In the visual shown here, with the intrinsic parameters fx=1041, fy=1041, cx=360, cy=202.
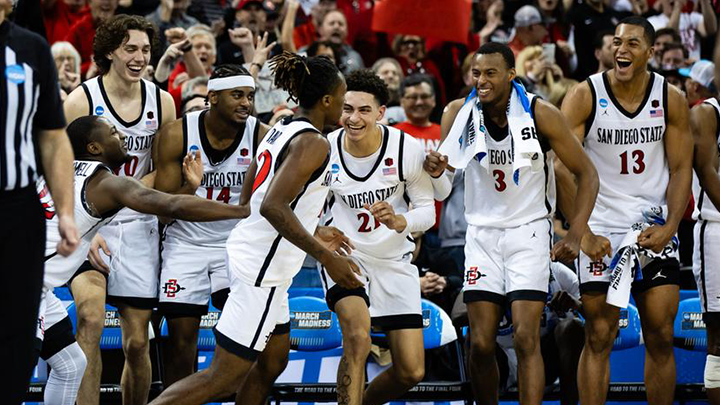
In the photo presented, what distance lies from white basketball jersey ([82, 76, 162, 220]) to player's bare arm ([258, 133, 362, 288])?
170cm

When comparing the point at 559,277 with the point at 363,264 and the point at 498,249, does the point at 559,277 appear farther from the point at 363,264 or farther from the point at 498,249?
the point at 363,264

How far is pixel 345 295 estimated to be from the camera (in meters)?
6.18

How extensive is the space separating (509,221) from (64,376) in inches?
109

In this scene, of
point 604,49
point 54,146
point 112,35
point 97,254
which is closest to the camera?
point 54,146

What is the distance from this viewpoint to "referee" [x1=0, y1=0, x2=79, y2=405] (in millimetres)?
3965

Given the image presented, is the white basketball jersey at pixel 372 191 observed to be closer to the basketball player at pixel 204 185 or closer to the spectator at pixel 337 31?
the basketball player at pixel 204 185

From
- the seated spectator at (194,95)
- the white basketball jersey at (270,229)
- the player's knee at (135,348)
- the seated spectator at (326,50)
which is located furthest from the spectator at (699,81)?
the player's knee at (135,348)

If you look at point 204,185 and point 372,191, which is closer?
point 372,191

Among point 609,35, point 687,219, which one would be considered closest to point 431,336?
point 687,219

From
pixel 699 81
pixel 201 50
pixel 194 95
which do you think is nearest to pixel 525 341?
pixel 194 95

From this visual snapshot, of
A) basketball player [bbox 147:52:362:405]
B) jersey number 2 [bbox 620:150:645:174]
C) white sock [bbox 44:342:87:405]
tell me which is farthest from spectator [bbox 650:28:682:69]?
white sock [bbox 44:342:87:405]

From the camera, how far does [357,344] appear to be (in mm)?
6023

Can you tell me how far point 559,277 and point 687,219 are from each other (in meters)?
2.19

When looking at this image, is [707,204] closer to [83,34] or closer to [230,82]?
[230,82]
